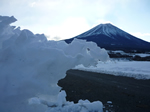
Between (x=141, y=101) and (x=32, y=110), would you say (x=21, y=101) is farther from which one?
(x=141, y=101)

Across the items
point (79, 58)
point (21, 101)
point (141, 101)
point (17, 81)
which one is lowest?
point (141, 101)

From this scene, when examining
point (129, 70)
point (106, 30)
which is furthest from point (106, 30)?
point (129, 70)

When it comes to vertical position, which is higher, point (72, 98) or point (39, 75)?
point (39, 75)

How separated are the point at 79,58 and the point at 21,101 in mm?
1557

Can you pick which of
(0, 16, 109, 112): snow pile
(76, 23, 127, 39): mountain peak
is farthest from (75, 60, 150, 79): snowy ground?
(76, 23, 127, 39): mountain peak

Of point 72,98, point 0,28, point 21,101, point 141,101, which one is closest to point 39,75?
point 21,101

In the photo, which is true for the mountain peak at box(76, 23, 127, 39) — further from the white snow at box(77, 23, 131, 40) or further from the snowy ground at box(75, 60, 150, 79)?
the snowy ground at box(75, 60, 150, 79)

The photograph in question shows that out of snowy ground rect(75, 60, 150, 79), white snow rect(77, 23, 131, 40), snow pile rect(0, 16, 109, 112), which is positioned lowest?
snowy ground rect(75, 60, 150, 79)

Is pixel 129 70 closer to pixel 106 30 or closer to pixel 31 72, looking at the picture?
pixel 31 72

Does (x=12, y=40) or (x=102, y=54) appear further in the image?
(x=102, y=54)

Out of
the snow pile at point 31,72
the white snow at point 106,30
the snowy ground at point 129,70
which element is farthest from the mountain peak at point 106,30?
the snow pile at point 31,72

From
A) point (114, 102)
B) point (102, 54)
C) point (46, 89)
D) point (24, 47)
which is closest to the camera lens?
point (46, 89)

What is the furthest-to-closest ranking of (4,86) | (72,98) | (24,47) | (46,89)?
(72,98) → (24,47) → (46,89) → (4,86)

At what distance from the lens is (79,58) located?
3.29 metres
